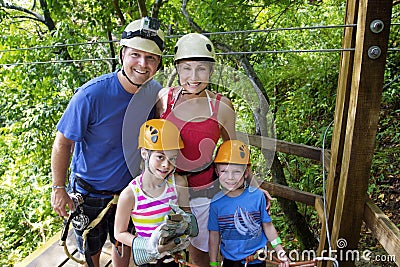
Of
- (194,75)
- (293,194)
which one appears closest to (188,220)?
(194,75)

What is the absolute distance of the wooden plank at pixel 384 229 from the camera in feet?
5.08

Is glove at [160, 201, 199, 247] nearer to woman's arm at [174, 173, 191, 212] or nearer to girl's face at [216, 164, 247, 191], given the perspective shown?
woman's arm at [174, 173, 191, 212]

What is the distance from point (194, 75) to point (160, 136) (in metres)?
0.35

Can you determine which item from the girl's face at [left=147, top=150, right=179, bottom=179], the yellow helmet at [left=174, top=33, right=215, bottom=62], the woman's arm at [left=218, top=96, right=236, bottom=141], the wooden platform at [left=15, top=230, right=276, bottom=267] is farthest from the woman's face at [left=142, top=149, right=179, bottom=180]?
the wooden platform at [left=15, top=230, right=276, bottom=267]

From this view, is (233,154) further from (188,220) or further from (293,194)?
(293,194)

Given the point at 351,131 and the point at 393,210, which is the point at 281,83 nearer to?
the point at 393,210

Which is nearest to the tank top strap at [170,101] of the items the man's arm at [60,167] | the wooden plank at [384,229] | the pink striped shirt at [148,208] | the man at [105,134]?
the man at [105,134]

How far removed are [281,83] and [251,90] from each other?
2562 millimetres

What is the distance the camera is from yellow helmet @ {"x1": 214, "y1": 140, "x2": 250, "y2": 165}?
1771 millimetres

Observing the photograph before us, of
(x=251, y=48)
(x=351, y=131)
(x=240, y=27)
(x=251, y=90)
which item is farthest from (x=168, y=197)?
(x=251, y=48)

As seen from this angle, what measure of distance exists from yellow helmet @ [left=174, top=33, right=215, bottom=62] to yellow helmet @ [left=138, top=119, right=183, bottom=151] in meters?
0.34

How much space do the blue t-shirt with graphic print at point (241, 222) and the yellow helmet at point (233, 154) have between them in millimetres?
188

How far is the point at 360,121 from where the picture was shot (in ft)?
5.69

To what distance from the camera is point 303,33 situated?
244 inches
